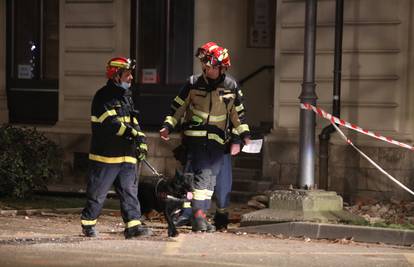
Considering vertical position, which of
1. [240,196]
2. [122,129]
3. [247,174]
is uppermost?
[122,129]

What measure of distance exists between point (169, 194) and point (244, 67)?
7.42 meters

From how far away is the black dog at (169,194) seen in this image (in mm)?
11023

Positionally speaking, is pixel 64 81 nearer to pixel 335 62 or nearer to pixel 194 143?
pixel 335 62

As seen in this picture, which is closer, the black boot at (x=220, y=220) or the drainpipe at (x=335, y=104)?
the black boot at (x=220, y=220)

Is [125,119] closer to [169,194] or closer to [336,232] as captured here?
[169,194]

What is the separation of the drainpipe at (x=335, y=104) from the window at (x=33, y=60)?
18.5ft

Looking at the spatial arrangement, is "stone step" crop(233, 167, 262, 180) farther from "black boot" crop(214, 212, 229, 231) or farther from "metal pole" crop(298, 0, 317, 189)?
"black boot" crop(214, 212, 229, 231)

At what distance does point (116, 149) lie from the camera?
424 inches

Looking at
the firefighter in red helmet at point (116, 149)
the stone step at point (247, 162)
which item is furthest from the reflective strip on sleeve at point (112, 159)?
the stone step at point (247, 162)

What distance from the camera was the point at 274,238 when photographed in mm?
11797

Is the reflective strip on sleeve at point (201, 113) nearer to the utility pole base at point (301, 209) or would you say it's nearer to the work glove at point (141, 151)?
the work glove at point (141, 151)

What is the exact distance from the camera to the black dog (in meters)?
11.0

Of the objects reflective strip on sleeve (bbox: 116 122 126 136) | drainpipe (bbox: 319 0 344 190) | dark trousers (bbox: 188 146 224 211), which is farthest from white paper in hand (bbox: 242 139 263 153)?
drainpipe (bbox: 319 0 344 190)

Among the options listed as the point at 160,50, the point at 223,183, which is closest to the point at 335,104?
the point at 160,50
